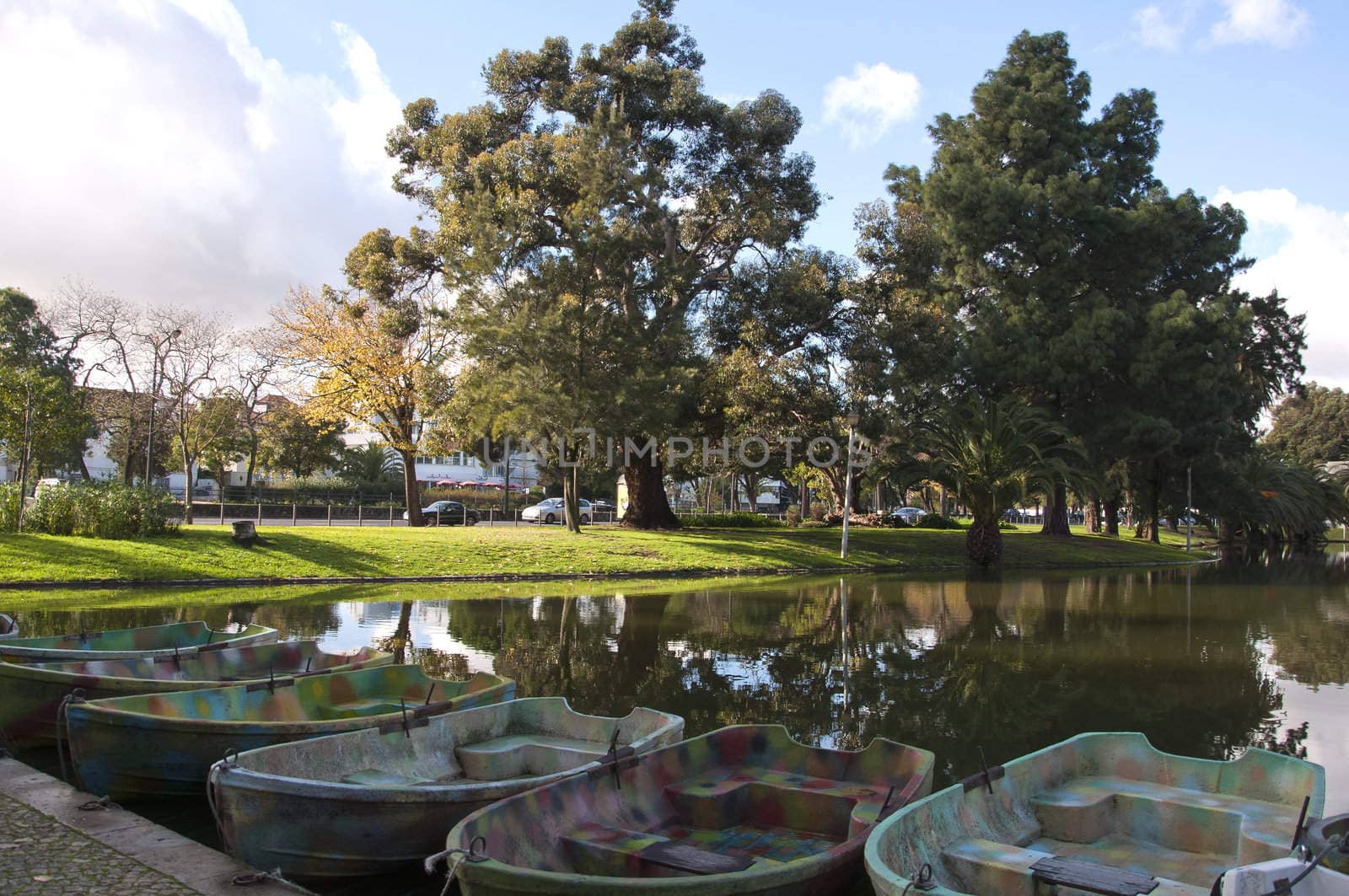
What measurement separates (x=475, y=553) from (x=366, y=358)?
13.7 metres

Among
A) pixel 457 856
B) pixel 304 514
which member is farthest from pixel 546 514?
pixel 457 856

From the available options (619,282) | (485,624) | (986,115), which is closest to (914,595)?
(485,624)

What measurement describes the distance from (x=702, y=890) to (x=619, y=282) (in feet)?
106

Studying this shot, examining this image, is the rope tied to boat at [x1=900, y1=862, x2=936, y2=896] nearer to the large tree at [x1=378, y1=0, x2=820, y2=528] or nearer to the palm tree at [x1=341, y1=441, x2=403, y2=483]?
the large tree at [x1=378, y1=0, x2=820, y2=528]

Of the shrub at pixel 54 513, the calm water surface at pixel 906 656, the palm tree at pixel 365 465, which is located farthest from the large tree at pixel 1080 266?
the palm tree at pixel 365 465

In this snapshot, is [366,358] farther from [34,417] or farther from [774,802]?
[774,802]

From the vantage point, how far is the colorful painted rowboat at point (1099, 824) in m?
5.15

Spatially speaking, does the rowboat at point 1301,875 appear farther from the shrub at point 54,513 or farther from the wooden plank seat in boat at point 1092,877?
the shrub at point 54,513

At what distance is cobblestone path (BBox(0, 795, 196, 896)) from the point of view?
5258mm

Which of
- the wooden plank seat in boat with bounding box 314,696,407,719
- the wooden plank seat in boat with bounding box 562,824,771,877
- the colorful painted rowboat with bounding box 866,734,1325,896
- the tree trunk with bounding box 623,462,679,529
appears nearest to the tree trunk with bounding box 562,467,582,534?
the tree trunk with bounding box 623,462,679,529

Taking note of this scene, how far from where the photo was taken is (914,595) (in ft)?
88.7

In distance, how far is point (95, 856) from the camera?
227 inches

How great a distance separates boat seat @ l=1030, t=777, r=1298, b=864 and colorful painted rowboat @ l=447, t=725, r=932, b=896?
2.85ft

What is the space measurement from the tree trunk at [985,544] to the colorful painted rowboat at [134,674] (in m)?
32.1
